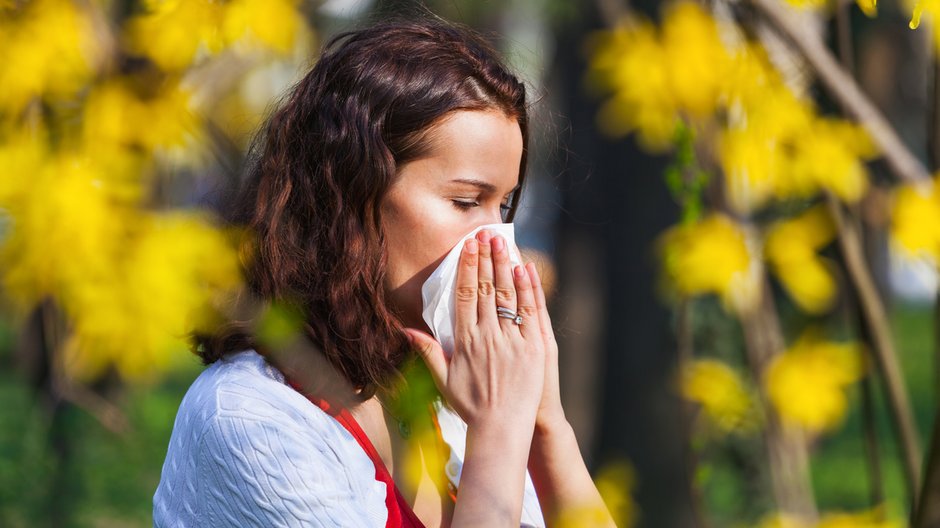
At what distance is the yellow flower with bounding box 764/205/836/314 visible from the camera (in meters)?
3.09

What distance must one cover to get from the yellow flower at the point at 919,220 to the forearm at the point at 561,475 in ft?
3.72

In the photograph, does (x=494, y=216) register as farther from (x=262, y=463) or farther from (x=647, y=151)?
(x=647, y=151)

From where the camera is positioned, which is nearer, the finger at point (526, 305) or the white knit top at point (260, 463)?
the white knit top at point (260, 463)

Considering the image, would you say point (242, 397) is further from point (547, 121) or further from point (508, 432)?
point (547, 121)

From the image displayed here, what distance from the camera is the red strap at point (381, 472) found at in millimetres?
1702

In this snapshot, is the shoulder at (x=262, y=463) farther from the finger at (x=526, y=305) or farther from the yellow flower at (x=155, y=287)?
the yellow flower at (x=155, y=287)

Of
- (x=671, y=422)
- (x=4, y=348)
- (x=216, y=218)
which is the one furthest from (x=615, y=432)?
(x=4, y=348)

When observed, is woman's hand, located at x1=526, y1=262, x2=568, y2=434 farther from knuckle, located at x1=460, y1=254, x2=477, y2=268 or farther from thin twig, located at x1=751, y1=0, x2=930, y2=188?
thin twig, located at x1=751, y1=0, x2=930, y2=188

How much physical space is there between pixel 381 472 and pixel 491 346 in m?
0.25

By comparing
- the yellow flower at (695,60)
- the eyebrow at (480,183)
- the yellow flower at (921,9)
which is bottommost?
the eyebrow at (480,183)

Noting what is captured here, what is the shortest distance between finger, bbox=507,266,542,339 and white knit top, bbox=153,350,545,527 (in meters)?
0.32

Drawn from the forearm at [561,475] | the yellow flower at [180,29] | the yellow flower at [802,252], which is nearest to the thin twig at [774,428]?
the yellow flower at [802,252]

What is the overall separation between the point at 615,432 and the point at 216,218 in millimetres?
3354

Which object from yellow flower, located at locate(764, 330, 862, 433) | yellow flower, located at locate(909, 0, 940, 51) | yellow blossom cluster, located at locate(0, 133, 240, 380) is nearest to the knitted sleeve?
yellow blossom cluster, located at locate(0, 133, 240, 380)
